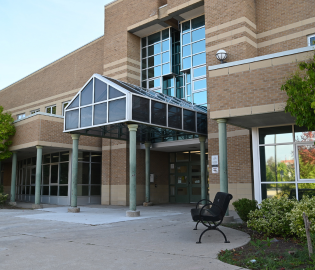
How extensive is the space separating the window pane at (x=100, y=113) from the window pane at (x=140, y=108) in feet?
4.64

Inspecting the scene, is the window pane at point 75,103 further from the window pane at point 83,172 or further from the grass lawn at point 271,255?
the grass lawn at point 271,255

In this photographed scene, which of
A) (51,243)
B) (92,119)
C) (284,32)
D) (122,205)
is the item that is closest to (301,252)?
(51,243)

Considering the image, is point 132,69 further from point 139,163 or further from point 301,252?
point 301,252

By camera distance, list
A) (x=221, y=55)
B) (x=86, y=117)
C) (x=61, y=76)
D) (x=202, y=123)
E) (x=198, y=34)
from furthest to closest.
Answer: (x=61, y=76), (x=198, y=34), (x=202, y=123), (x=221, y=55), (x=86, y=117)

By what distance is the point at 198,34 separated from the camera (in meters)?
18.4

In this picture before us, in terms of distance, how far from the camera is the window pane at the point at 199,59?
1800 cm

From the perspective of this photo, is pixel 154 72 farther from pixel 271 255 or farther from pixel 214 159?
pixel 271 255

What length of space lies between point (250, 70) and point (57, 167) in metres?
15.6

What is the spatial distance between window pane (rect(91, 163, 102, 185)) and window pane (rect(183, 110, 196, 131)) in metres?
8.68

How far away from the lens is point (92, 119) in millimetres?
14133

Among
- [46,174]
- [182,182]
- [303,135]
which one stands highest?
[303,135]

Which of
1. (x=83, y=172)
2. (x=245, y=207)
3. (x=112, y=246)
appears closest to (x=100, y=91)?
(x=245, y=207)

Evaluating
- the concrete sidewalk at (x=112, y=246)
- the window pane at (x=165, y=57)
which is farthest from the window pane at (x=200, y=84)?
the concrete sidewalk at (x=112, y=246)

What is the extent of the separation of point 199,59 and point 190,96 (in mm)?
2073
